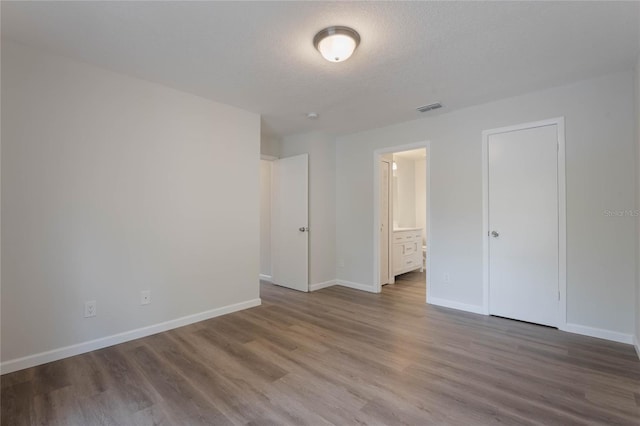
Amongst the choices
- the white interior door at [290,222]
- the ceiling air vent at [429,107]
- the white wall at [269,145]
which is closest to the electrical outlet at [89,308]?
the white interior door at [290,222]

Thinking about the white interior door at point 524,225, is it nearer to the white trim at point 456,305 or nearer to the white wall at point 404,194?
the white trim at point 456,305

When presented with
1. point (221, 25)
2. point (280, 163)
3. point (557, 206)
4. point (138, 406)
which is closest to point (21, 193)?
point (138, 406)

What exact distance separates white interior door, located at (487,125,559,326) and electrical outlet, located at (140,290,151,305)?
3588 mm

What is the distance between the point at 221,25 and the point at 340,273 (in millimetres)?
3741

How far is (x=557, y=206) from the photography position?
291 cm

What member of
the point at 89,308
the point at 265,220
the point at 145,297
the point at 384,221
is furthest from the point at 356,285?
the point at 89,308

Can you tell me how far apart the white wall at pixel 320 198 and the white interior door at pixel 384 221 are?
445mm

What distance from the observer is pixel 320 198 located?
4621 mm

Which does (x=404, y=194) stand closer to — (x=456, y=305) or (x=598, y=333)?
(x=456, y=305)

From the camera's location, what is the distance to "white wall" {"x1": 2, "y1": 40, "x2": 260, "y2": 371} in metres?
2.18

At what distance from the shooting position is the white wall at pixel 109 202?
218 centimetres

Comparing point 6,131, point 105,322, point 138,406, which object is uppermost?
point 6,131

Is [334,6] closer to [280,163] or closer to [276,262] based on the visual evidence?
[280,163]

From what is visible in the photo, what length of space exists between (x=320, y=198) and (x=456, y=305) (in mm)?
2369
